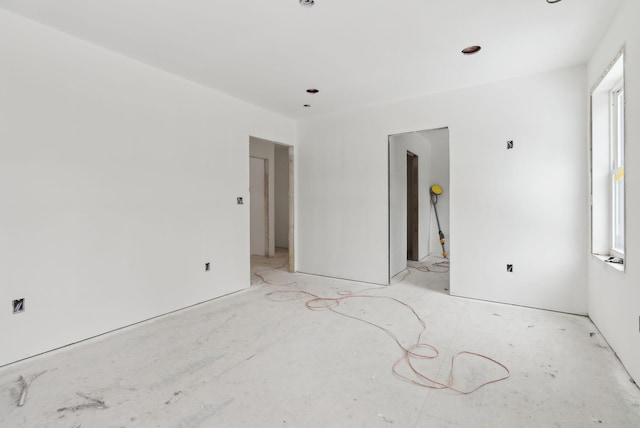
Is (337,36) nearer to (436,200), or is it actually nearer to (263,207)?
(263,207)

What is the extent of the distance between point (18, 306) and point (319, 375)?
2.35m

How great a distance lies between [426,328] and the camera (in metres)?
2.90

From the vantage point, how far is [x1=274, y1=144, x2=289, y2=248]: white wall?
8.13 m

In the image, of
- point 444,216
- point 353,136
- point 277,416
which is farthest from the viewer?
point 444,216

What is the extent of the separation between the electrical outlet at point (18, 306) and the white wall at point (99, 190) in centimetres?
4

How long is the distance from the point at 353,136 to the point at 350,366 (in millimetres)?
3340

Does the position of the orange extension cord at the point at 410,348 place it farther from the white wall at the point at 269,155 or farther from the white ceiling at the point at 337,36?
the white wall at the point at 269,155

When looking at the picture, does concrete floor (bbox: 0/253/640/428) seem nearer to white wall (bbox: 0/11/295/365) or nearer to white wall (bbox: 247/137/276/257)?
white wall (bbox: 0/11/295/365)

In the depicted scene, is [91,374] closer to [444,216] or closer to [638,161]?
[638,161]

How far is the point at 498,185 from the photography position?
3.57 meters

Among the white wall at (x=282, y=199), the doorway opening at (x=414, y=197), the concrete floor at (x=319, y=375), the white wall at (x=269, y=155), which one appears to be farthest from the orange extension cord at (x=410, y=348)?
the white wall at (x=282, y=199)

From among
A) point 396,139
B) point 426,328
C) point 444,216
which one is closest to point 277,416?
point 426,328

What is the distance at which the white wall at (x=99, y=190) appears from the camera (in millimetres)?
2320

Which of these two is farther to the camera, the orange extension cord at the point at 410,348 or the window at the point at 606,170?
the window at the point at 606,170
